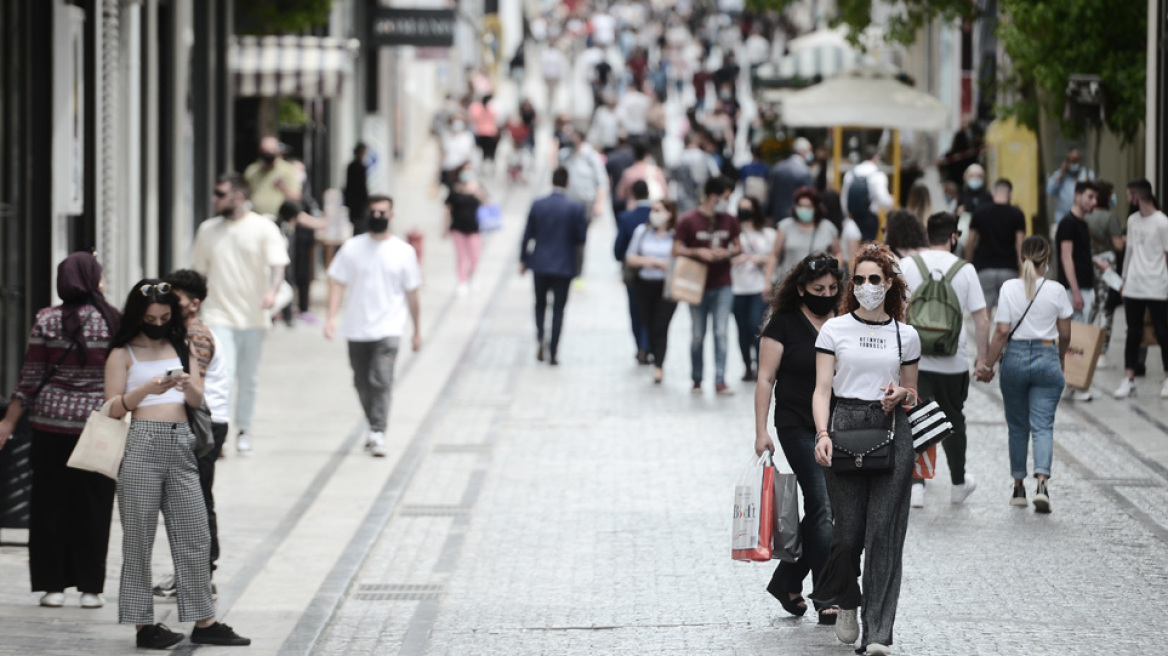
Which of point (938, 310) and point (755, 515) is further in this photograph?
point (938, 310)

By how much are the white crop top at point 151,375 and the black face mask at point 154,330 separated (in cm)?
11

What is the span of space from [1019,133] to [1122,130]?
139 inches

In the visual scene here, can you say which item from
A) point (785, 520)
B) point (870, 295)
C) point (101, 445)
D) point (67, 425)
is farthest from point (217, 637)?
point (870, 295)

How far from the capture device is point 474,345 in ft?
65.2

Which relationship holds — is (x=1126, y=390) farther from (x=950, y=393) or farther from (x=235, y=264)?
(x=235, y=264)

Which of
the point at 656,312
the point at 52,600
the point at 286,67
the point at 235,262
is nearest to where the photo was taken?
the point at 52,600

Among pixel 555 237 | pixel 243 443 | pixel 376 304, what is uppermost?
pixel 555 237

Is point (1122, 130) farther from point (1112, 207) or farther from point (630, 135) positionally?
point (630, 135)

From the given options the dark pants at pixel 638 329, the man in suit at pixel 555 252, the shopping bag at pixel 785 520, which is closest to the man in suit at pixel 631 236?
the dark pants at pixel 638 329

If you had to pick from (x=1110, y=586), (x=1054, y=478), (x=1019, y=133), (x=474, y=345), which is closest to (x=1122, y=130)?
(x=1019, y=133)

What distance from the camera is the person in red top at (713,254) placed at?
1636 centimetres

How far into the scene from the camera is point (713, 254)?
53.5ft

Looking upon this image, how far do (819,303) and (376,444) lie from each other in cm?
573

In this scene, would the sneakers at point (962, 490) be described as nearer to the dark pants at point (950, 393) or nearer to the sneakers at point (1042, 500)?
the dark pants at point (950, 393)
